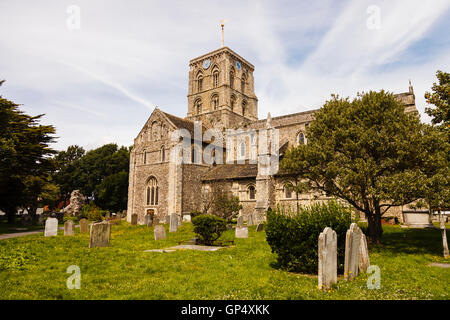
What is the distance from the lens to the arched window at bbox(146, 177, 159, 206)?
29219 millimetres

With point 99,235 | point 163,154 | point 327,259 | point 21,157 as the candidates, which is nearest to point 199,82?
point 163,154

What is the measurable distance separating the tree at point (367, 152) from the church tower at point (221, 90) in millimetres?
24533

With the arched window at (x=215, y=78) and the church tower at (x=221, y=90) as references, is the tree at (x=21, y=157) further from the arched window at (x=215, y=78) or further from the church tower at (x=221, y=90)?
the arched window at (x=215, y=78)

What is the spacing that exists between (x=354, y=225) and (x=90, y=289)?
258 inches

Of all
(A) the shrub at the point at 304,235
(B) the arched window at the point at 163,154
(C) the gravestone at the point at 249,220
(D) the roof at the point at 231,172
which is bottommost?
(C) the gravestone at the point at 249,220

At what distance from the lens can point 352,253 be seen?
7297mm

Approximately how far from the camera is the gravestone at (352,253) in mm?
7121

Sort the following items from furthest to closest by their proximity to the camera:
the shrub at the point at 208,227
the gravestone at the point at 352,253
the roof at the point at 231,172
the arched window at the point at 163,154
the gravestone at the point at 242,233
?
the arched window at the point at 163,154
the roof at the point at 231,172
the gravestone at the point at 242,233
the shrub at the point at 208,227
the gravestone at the point at 352,253

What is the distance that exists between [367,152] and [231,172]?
17.8 m

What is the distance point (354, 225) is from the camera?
7.39 m

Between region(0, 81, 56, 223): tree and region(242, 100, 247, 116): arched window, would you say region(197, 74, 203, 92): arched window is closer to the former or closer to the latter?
region(242, 100, 247, 116): arched window

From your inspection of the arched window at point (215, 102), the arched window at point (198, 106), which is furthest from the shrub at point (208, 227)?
the arched window at point (198, 106)

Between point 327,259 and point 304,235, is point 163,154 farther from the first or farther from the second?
point 327,259
